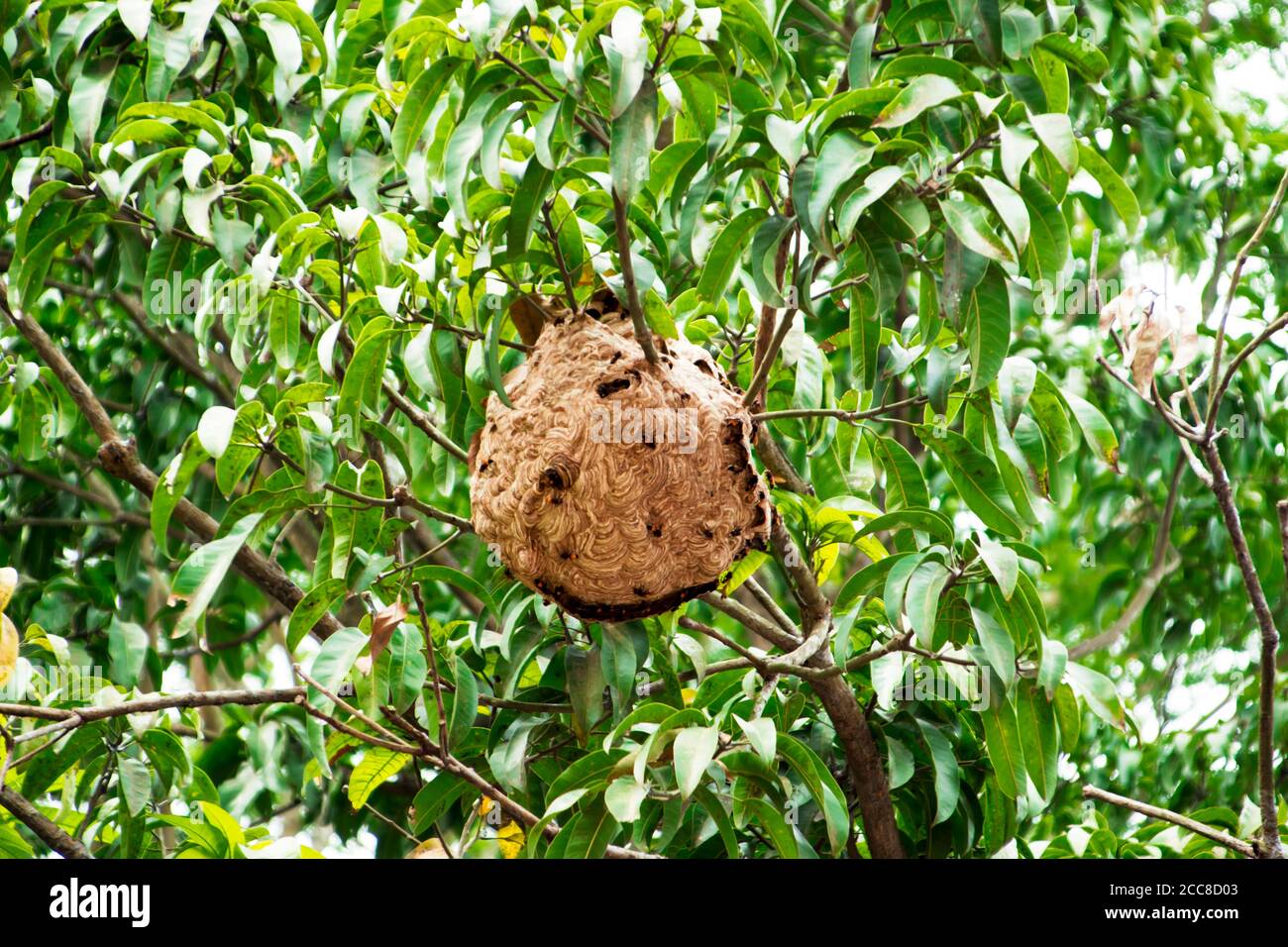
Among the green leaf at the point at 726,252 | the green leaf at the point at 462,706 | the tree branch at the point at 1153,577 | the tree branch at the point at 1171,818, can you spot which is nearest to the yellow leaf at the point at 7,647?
the green leaf at the point at 462,706

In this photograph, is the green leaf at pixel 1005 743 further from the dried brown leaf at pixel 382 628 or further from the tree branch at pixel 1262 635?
the dried brown leaf at pixel 382 628

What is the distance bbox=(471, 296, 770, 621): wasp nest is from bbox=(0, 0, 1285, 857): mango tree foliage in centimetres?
15

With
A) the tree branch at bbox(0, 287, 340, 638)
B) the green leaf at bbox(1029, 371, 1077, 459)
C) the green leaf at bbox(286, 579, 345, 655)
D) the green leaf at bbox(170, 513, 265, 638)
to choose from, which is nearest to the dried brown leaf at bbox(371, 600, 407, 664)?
the green leaf at bbox(286, 579, 345, 655)

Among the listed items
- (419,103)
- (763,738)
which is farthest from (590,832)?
(419,103)

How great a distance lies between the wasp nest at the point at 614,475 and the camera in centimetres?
258

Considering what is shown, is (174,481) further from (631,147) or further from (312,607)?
(631,147)

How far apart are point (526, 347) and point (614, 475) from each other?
Answer: 421 mm

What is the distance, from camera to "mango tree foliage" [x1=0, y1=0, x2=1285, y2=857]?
7.98 ft

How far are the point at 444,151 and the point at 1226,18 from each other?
5.28 meters

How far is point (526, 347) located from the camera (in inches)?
112

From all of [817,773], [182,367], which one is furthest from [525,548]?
[182,367]

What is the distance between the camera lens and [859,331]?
2805 millimetres

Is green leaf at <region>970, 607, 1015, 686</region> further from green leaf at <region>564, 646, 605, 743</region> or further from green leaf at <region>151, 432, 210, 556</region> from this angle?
green leaf at <region>151, 432, 210, 556</region>

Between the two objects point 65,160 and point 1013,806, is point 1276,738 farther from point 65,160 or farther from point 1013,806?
point 65,160
